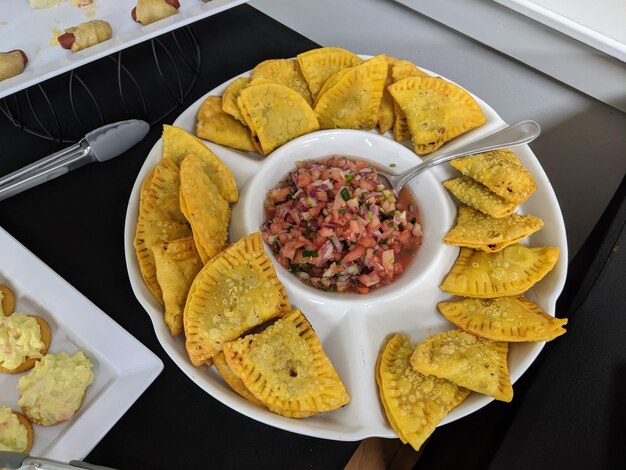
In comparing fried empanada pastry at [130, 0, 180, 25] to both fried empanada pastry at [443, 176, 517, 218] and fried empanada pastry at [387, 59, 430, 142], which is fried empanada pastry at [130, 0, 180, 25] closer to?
fried empanada pastry at [387, 59, 430, 142]

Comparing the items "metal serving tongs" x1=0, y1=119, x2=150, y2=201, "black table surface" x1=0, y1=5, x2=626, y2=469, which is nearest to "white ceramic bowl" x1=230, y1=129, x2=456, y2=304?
"black table surface" x1=0, y1=5, x2=626, y2=469

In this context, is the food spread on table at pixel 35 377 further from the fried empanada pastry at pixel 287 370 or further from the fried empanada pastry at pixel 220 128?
the fried empanada pastry at pixel 220 128

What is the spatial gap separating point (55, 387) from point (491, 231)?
111cm

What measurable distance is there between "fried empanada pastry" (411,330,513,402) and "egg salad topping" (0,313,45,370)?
92cm

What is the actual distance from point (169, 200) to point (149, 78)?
0.81m

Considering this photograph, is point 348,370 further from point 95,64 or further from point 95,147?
point 95,64

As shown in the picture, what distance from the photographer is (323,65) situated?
5.24 ft

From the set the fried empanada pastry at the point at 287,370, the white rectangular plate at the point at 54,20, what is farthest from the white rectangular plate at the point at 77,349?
the white rectangular plate at the point at 54,20

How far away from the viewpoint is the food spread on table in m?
1.20

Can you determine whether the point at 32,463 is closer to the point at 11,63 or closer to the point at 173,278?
the point at 173,278

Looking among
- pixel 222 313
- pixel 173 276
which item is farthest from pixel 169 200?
pixel 222 313

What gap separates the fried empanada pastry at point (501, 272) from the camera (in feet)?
4.24

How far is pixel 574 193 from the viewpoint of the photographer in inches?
76.4

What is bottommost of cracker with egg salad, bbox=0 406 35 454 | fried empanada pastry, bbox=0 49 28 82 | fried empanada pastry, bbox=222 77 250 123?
cracker with egg salad, bbox=0 406 35 454
